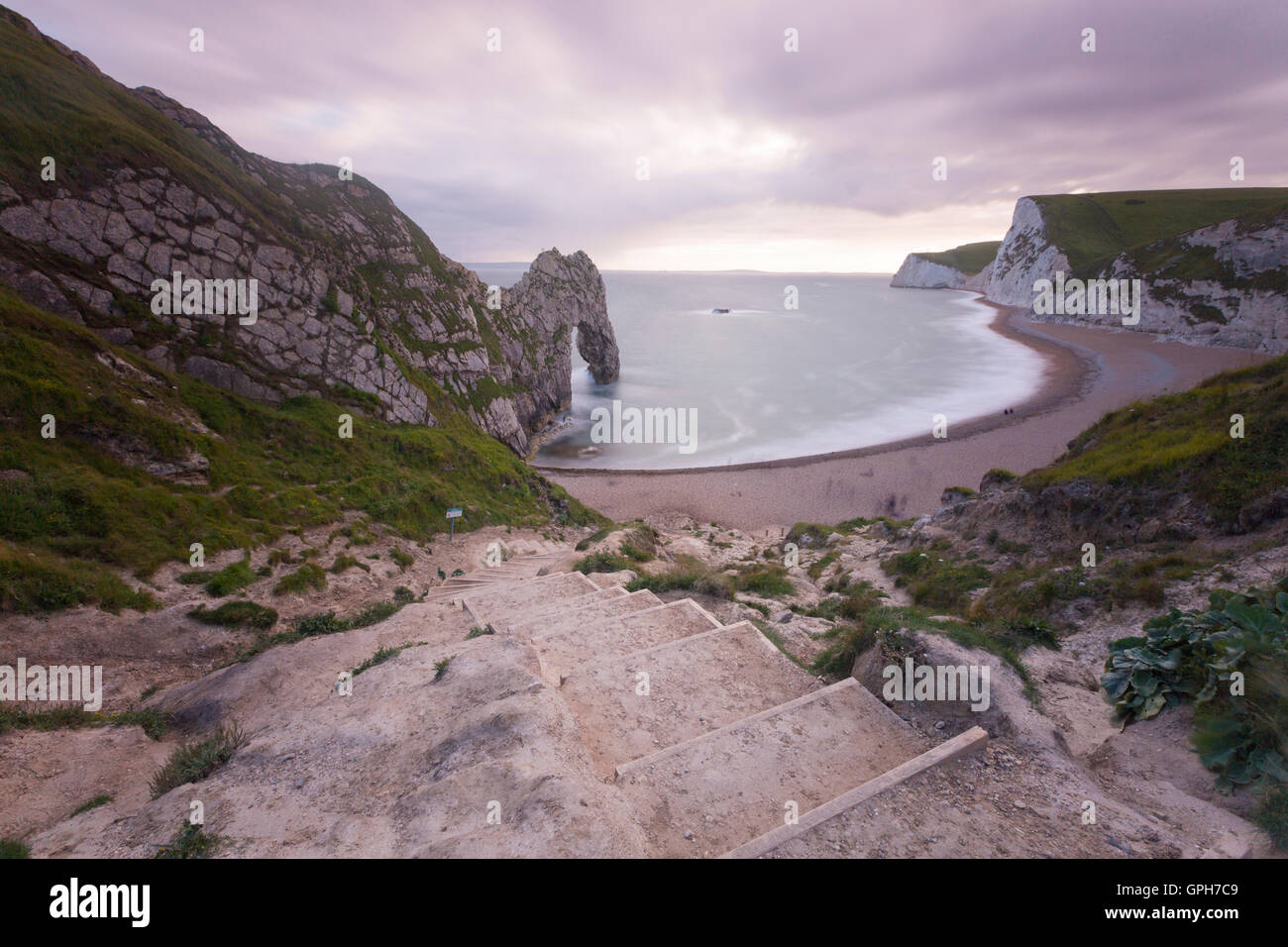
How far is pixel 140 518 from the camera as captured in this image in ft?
40.4

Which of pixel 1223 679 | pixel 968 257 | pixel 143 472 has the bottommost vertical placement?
pixel 1223 679

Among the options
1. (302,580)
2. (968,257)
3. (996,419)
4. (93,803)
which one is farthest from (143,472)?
(968,257)

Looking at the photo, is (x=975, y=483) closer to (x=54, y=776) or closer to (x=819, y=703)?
(x=819, y=703)

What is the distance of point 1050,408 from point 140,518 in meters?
57.2

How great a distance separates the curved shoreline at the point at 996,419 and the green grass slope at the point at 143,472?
1861cm

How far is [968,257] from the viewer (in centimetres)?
18162

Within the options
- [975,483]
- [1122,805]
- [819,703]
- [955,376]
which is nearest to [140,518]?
[819,703]

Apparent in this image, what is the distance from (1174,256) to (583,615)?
100 meters

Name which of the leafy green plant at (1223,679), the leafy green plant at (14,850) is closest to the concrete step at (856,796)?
the leafy green plant at (1223,679)

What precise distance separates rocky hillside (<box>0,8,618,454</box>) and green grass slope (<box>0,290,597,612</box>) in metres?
1.78

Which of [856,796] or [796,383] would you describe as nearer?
[856,796]

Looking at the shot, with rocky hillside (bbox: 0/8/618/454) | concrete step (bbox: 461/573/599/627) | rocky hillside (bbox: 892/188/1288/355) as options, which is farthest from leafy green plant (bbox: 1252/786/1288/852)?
rocky hillside (bbox: 892/188/1288/355)

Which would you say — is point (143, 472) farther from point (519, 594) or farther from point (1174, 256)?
point (1174, 256)
